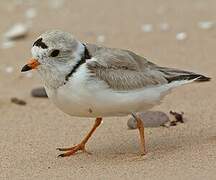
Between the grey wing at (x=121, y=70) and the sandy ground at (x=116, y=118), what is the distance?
68cm

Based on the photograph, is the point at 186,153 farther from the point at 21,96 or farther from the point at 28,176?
the point at 21,96

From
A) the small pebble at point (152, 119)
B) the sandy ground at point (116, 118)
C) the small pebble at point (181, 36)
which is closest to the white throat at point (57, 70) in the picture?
the sandy ground at point (116, 118)

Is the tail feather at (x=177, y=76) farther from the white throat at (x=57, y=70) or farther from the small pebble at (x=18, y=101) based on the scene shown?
the small pebble at (x=18, y=101)

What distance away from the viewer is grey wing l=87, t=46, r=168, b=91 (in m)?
6.04

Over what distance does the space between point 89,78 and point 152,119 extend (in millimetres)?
1422

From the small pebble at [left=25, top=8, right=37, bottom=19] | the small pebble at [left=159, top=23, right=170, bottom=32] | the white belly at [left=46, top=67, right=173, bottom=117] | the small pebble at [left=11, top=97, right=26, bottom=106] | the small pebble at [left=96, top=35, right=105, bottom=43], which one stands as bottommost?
the small pebble at [left=25, top=8, right=37, bottom=19]

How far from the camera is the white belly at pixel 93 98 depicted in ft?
19.2

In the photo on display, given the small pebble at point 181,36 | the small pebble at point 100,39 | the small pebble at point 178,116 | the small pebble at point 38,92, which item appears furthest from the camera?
the small pebble at point 100,39

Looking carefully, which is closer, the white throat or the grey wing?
the white throat

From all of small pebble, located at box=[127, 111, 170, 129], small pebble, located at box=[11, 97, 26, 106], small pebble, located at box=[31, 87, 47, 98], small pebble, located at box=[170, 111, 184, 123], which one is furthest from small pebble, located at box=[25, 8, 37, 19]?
small pebble, located at box=[170, 111, 184, 123]

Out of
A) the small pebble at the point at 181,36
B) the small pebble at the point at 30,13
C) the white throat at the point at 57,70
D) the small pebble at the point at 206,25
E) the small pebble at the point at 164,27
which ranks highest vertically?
the white throat at the point at 57,70

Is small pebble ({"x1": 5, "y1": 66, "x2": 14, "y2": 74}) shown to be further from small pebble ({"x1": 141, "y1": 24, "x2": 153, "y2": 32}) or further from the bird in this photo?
the bird

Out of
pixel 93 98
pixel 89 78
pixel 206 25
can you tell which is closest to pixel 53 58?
pixel 89 78

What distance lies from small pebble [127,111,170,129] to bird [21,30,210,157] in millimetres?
786
